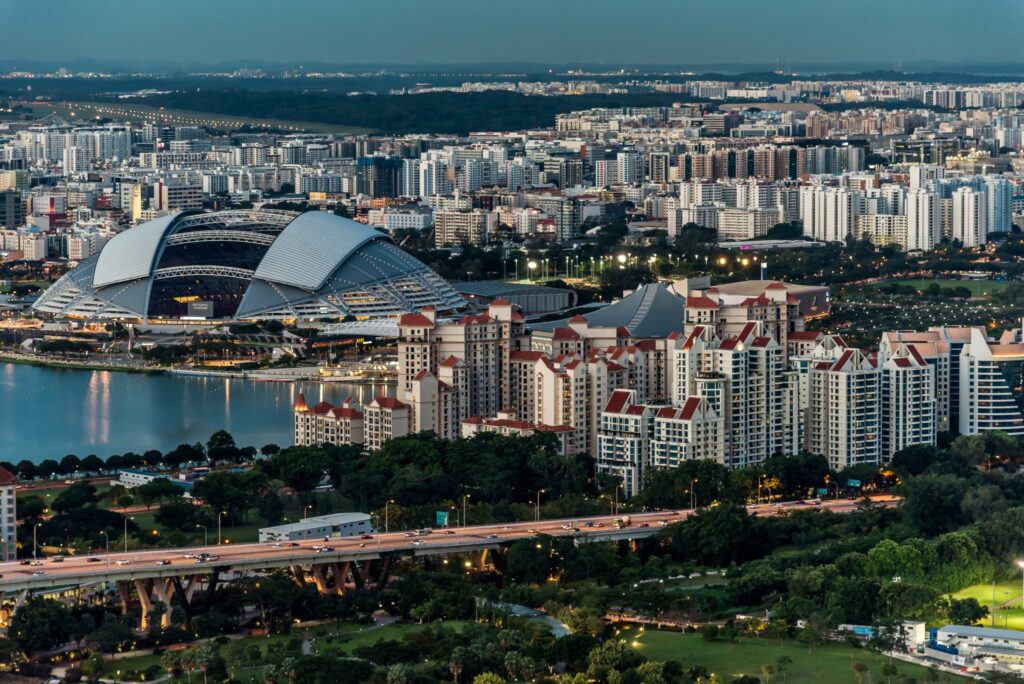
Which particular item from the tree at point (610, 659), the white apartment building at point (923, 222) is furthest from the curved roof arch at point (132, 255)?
the tree at point (610, 659)

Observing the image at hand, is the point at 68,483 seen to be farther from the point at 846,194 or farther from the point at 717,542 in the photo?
the point at 846,194

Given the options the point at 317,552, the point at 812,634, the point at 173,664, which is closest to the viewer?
the point at 173,664

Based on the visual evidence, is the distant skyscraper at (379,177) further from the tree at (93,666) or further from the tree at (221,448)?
the tree at (93,666)

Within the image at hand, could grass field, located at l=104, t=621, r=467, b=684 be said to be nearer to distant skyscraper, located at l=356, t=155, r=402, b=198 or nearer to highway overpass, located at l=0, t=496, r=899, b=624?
highway overpass, located at l=0, t=496, r=899, b=624

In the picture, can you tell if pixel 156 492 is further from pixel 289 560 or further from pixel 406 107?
pixel 406 107

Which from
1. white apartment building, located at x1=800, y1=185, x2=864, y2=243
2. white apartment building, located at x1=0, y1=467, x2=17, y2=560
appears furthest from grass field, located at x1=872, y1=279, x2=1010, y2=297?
white apartment building, located at x1=0, y1=467, x2=17, y2=560

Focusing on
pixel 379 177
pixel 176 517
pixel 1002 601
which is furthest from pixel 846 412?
pixel 379 177

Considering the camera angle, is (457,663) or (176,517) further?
(176,517)
